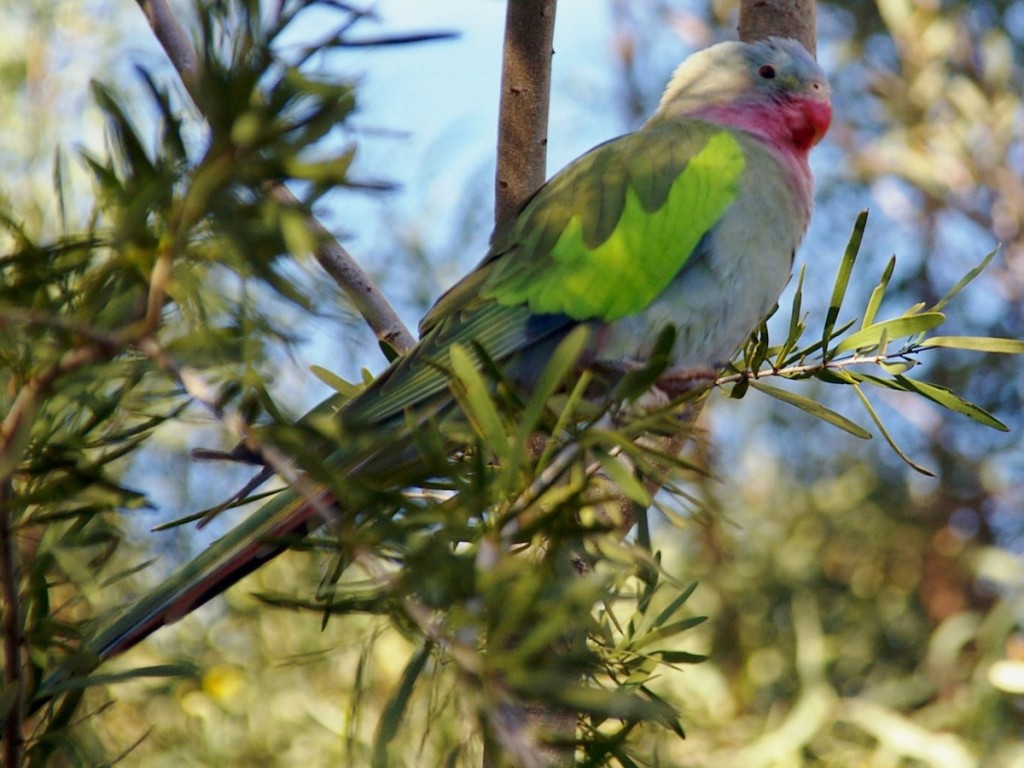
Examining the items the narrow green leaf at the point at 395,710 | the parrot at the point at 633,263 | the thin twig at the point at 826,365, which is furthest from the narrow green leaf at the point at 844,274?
the narrow green leaf at the point at 395,710

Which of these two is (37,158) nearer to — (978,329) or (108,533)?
(108,533)

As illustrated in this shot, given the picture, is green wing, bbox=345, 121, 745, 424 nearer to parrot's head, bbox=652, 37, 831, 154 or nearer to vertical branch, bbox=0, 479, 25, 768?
parrot's head, bbox=652, 37, 831, 154

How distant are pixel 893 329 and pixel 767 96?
112 cm

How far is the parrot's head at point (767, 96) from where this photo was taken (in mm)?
2297

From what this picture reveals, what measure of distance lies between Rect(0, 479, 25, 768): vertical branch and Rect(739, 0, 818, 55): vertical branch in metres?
1.60

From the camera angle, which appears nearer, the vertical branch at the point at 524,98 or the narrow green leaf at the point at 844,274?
the narrow green leaf at the point at 844,274

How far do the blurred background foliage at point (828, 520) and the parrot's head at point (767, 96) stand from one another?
0.64 m

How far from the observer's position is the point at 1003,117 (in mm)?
3404

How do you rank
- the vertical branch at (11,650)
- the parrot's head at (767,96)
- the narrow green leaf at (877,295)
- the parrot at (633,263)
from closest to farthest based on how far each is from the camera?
the vertical branch at (11,650) < the narrow green leaf at (877,295) < the parrot at (633,263) < the parrot's head at (767,96)

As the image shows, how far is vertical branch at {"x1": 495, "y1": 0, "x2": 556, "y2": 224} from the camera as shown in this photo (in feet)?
5.31

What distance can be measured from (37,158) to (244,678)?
120cm

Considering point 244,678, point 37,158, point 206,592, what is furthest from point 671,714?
point 37,158

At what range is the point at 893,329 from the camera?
1356mm

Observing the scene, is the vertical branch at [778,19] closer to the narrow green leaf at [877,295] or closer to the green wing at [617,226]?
the green wing at [617,226]
